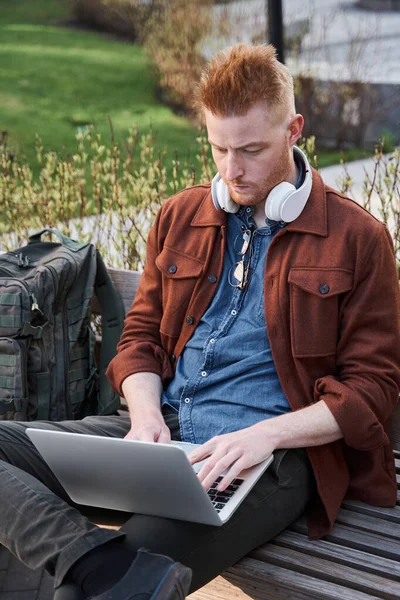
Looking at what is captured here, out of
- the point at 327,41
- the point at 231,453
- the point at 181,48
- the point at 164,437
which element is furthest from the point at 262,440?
the point at 327,41

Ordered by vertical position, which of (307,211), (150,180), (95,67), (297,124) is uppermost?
(297,124)

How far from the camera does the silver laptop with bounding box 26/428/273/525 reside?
7.00ft

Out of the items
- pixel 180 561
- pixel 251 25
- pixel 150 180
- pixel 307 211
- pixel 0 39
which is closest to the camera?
pixel 180 561

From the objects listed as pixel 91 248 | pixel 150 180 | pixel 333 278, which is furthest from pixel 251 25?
pixel 333 278

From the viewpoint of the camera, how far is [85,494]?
2.48m

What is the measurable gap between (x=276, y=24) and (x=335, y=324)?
1878mm

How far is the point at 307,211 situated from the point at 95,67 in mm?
11573

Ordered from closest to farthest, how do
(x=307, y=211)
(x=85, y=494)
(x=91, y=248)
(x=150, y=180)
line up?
(x=85, y=494) → (x=307, y=211) → (x=91, y=248) → (x=150, y=180)

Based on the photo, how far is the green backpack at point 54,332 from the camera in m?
3.18

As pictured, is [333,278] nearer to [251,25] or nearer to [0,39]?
[251,25]

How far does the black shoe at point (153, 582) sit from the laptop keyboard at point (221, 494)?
0.22 meters

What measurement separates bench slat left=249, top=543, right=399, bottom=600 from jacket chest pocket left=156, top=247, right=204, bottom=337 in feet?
2.35

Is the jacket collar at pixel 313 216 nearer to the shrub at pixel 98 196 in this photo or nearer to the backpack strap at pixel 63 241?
the backpack strap at pixel 63 241

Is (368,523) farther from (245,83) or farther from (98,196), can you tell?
(98,196)
